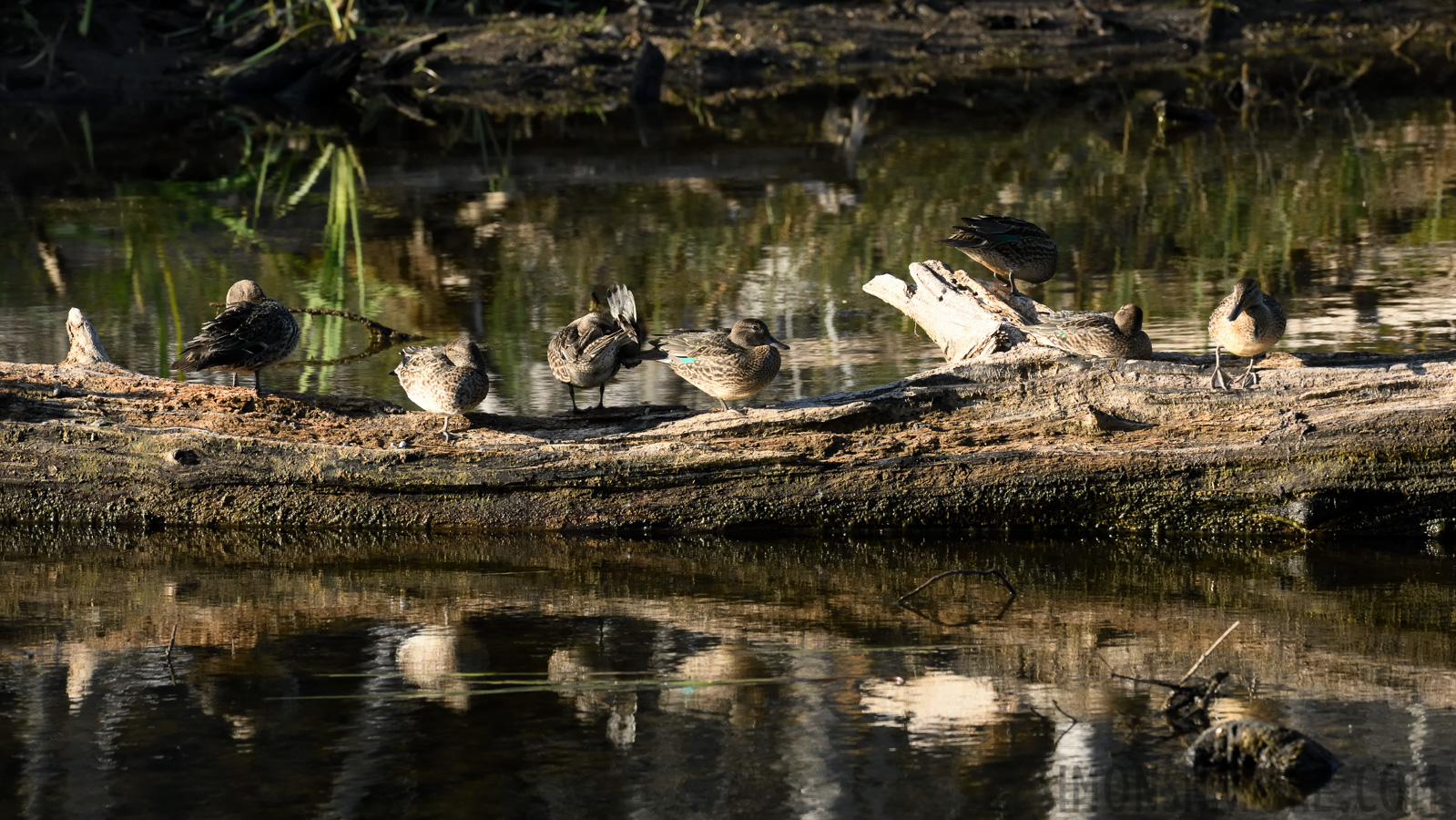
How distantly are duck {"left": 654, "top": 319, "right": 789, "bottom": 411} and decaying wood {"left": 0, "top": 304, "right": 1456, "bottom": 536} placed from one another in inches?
11.2

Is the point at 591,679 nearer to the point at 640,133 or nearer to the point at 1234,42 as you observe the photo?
the point at 640,133

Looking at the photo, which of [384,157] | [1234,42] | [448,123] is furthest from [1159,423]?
[1234,42]

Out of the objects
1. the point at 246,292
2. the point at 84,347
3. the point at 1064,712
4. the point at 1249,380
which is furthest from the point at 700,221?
the point at 1064,712

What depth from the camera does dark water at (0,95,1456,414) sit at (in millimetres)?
10117

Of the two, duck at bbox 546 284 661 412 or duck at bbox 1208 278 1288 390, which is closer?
duck at bbox 1208 278 1288 390

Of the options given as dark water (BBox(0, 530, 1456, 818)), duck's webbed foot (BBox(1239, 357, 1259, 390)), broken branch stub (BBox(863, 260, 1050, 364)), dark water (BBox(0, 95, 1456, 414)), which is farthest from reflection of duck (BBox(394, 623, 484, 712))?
duck's webbed foot (BBox(1239, 357, 1259, 390))

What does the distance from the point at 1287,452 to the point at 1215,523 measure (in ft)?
1.50

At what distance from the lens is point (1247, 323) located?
7.02 m

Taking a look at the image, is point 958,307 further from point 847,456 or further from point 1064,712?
point 1064,712

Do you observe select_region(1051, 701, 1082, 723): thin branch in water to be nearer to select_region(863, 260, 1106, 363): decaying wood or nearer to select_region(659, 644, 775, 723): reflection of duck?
select_region(659, 644, 775, 723): reflection of duck

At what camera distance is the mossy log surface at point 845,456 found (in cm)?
669

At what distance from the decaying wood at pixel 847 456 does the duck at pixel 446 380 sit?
0.35ft

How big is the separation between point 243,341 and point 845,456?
2.76 metres

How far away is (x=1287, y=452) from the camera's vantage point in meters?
6.66
